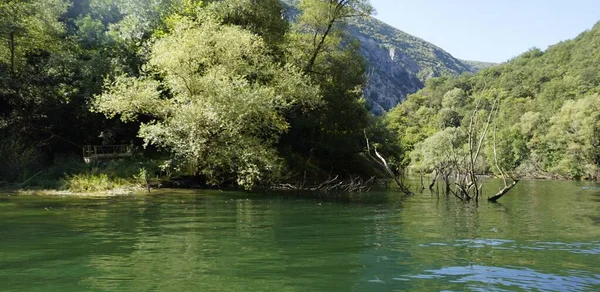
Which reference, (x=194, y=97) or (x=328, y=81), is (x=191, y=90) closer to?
(x=194, y=97)

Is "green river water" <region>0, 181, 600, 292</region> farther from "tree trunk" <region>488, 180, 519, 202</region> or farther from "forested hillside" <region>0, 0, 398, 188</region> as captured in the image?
"forested hillside" <region>0, 0, 398, 188</region>

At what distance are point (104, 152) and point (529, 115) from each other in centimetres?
7907

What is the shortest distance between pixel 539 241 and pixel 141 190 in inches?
734

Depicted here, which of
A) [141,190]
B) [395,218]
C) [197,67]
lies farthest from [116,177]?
[395,218]

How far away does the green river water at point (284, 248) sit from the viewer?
7.58 m

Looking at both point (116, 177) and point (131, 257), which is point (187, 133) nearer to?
point (116, 177)

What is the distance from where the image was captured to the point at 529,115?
87438 millimetres

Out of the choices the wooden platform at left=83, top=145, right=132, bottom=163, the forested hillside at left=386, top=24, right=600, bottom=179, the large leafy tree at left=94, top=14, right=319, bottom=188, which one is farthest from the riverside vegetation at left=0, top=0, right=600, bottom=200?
the forested hillside at left=386, top=24, right=600, bottom=179

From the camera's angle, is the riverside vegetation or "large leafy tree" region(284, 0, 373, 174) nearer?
the riverside vegetation

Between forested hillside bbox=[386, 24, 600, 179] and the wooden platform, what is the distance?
21009 mm

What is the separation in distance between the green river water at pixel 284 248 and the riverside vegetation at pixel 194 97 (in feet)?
21.0

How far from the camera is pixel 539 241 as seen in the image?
12211 mm

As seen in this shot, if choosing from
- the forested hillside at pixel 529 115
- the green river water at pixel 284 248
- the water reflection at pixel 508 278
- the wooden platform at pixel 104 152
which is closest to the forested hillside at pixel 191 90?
the wooden platform at pixel 104 152

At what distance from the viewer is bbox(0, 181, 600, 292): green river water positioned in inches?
299
